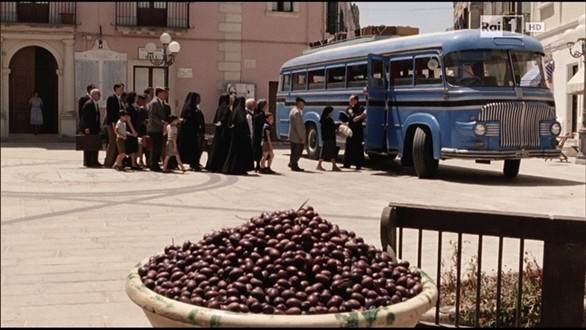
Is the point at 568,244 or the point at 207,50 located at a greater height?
the point at 207,50

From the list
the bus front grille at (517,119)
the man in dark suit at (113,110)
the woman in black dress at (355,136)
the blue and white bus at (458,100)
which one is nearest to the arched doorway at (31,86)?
the man in dark suit at (113,110)

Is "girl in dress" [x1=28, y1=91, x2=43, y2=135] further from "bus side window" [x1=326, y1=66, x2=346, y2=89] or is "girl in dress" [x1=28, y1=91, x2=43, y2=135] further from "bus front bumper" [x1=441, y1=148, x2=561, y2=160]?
"bus front bumper" [x1=441, y1=148, x2=561, y2=160]

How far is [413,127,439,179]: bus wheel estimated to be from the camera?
47.0 ft

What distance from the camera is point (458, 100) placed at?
13633mm

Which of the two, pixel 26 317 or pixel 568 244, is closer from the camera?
pixel 568 244

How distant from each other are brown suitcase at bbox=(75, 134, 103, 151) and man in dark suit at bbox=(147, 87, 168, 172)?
3.26 feet

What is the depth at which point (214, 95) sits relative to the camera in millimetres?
28125

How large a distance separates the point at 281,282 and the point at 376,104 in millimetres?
12809

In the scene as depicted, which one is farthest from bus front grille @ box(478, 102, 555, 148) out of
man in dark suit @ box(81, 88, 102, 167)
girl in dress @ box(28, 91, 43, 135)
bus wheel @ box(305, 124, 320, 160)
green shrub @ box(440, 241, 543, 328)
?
girl in dress @ box(28, 91, 43, 135)

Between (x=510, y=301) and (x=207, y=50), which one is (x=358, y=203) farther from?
(x=207, y=50)

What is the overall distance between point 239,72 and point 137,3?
4098mm

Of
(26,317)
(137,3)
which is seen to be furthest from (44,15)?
(26,317)

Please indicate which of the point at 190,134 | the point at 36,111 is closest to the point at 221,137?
the point at 190,134

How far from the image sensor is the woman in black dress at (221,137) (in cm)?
1459
